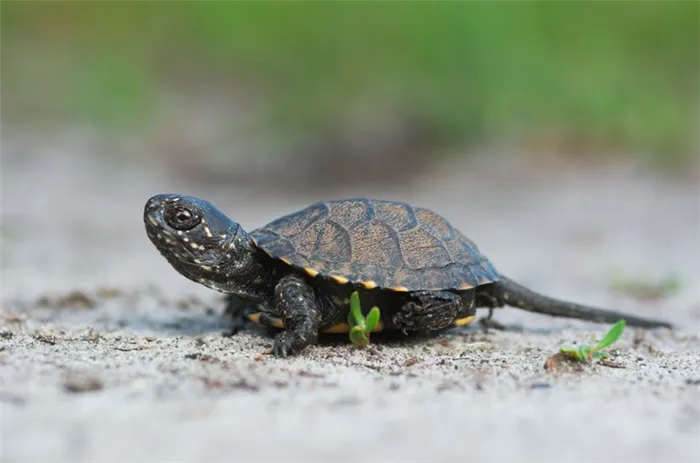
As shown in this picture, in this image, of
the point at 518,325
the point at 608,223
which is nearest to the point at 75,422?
the point at 518,325

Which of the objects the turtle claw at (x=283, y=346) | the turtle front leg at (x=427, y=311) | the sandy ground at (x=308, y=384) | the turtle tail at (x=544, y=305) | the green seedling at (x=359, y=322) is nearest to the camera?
the sandy ground at (x=308, y=384)

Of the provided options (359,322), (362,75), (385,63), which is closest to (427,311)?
(359,322)

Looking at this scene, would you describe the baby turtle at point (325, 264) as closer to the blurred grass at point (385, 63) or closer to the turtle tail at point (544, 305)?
the turtle tail at point (544, 305)

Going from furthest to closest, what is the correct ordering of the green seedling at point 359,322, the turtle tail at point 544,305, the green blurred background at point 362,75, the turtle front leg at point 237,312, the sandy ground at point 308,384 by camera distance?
the green blurred background at point 362,75, the turtle tail at point 544,305, the turtle front leg at point 237,312, the green seedling at point 359,322, the sandy ground at point 308,384

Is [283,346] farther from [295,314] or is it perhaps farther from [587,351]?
[587,351]

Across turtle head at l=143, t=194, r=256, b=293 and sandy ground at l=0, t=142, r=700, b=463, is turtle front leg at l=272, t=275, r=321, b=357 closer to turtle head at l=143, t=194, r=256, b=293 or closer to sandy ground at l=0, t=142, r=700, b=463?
sandy ground at l=0, t=142, r=700, b=463

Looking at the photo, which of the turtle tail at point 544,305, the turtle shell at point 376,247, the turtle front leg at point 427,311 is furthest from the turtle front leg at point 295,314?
the turtle tail at point 544,305
